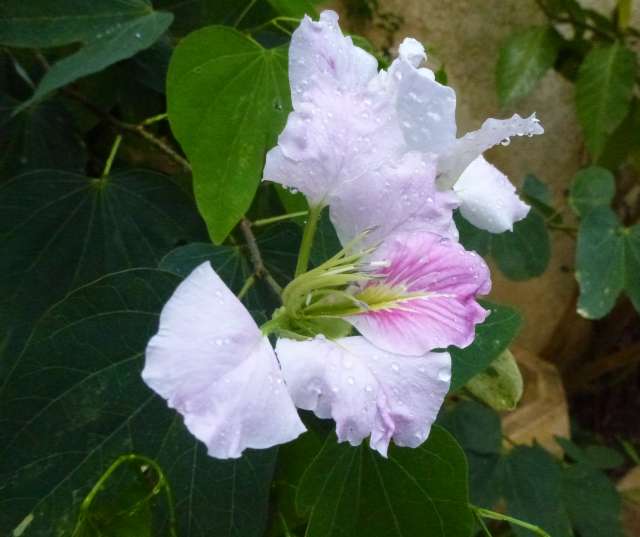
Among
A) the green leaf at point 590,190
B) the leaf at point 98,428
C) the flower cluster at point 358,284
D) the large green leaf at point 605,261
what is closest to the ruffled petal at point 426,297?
the flower cluster at point 358,284

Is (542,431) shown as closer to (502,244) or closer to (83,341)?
(502,244)

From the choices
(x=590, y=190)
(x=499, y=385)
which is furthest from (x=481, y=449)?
(x=499, y=385)

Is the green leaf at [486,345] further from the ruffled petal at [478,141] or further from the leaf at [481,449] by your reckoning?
the leaf at [481,449]

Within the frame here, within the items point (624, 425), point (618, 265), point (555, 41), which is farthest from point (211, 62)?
point (624, 425)

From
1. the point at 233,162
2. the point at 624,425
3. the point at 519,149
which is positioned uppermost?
the point at 233,162

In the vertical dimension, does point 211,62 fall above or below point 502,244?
above
